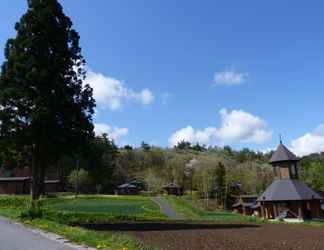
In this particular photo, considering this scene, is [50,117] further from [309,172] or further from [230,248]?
[309,172]

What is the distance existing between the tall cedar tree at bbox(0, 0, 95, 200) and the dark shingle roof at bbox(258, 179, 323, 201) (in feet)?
97.2

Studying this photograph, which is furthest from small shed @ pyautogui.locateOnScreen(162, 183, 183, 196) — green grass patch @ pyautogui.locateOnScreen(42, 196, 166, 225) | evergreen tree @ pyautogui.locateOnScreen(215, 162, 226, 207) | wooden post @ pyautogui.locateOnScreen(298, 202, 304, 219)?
wooden post @ pyautogui.locateOnScreen(298, 202, 304, 219)

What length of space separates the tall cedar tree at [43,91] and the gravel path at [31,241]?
6.65m

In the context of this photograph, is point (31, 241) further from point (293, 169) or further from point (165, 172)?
point (165, 172)

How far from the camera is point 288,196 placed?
4203cm

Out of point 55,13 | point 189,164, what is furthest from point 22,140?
point 189,164

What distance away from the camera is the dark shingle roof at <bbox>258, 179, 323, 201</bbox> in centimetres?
4169

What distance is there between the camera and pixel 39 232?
44.4ft

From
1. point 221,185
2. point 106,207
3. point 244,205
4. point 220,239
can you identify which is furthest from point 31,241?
point 221,185

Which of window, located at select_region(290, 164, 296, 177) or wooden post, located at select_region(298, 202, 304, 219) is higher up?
window, located at select_region(290, 164, 296, 177)

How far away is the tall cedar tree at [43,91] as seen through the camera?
19.0 meters

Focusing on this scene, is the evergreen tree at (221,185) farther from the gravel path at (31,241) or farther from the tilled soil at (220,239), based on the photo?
the gravel path at (31,241)

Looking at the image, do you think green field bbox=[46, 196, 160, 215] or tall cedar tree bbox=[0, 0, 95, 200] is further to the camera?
green field bbox=[46, 196, 160, 215]

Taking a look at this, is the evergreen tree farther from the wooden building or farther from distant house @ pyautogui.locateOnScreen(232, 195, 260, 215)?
the wooden building
